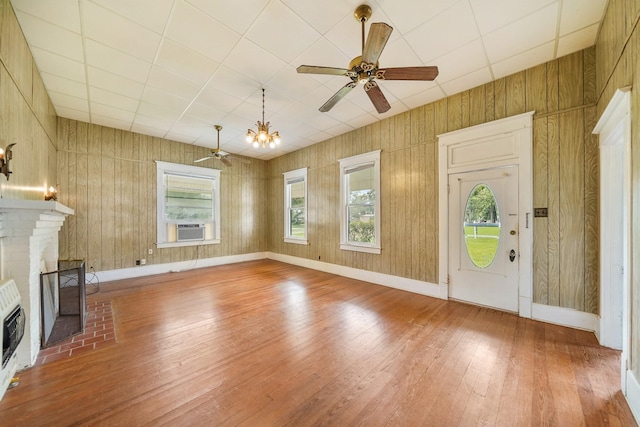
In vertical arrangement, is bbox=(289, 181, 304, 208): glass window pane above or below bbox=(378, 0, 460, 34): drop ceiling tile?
below

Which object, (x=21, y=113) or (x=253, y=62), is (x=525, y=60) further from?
(x=21, y=113)

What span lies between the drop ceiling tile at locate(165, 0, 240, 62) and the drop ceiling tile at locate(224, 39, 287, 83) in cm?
9

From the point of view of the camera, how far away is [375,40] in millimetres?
1904

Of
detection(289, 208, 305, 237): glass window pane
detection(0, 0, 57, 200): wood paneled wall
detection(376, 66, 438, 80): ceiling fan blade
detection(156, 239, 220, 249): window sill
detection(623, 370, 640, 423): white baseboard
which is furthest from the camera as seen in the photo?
detection(289, 208, 305, 237): glass window pane

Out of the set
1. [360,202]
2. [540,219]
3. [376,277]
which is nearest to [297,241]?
[360,202]

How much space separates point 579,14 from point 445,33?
1.16m

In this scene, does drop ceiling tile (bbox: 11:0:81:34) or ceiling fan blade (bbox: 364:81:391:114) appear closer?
drop ceiling tile (bbox: 11:0:81:34)

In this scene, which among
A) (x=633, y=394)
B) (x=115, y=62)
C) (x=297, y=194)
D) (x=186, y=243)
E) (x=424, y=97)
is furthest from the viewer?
(x=297, y=194)

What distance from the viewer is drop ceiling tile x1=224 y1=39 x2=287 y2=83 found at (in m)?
2.71

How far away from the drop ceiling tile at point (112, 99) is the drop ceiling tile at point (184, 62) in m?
1.34

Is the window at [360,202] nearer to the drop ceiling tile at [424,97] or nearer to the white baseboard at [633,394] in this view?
the drop ceiling tile at [424,97]

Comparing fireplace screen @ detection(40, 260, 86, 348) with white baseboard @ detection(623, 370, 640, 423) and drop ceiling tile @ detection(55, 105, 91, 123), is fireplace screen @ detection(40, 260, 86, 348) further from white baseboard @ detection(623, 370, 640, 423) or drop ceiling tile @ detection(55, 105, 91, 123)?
white baseboard @ detection(623, 370, 640, 423)

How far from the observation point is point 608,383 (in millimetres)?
1876

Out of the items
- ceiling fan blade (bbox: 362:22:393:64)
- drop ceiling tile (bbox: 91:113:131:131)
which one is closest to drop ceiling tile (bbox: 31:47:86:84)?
drop ceiling tile (bbox: 91:113:131:131)
